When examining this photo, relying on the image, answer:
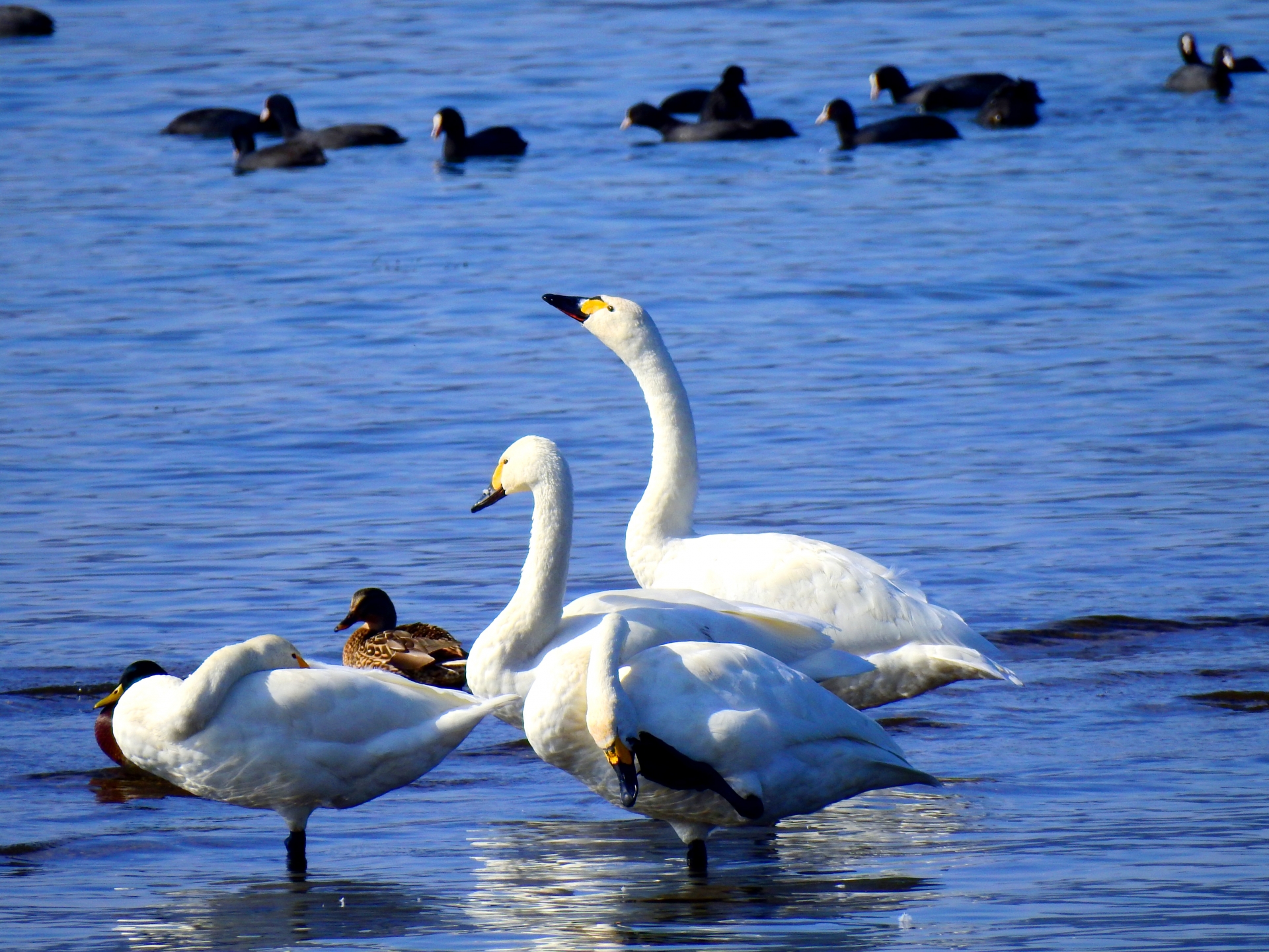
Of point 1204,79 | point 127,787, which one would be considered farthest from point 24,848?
point 1204,79

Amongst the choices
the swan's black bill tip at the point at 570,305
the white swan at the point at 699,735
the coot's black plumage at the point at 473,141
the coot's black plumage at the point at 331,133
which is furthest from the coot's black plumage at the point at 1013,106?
the white swan at the point at 699,735

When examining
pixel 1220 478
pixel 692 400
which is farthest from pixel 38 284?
pixel 1220 478

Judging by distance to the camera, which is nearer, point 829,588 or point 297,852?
point 297,852

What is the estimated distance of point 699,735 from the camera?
235 inches

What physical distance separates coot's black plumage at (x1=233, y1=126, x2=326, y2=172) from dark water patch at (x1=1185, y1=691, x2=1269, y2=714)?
855 inches

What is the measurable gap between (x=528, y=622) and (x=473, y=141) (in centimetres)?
2148

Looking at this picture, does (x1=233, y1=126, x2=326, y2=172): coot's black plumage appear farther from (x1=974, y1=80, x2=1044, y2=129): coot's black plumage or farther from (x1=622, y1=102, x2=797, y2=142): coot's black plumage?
(x1=974, y1=80, x2=1044, y2=129): coot's black plumage

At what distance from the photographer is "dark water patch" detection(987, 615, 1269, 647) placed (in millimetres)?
9258

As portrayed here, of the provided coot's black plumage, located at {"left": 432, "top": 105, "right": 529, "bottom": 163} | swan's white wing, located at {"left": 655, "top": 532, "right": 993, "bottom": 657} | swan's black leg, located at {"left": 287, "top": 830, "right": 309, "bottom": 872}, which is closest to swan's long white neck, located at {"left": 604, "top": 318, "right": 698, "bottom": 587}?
swan's white wing, located at {"left": 655, "top": 532, "right": 993, "bottom": 657}

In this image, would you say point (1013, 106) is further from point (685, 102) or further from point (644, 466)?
point (644, 466)

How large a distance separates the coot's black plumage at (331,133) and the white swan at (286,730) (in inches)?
906

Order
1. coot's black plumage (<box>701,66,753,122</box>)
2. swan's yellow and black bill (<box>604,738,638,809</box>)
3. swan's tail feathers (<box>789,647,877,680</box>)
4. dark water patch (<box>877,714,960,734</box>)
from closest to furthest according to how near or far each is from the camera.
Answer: swan's yellow and black bill (<box>604,738,638,809</box>)
swan's tail feathers (<box>789,647,877,680</box>)
dark water patch (<box>877,714,960,734</box>)
coot's black plumage (<box>701,66,753,122</box>)

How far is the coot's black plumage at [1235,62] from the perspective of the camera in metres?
30.4

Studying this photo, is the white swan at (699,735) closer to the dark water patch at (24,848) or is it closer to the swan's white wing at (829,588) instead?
the swan's white wing at (829,588)
